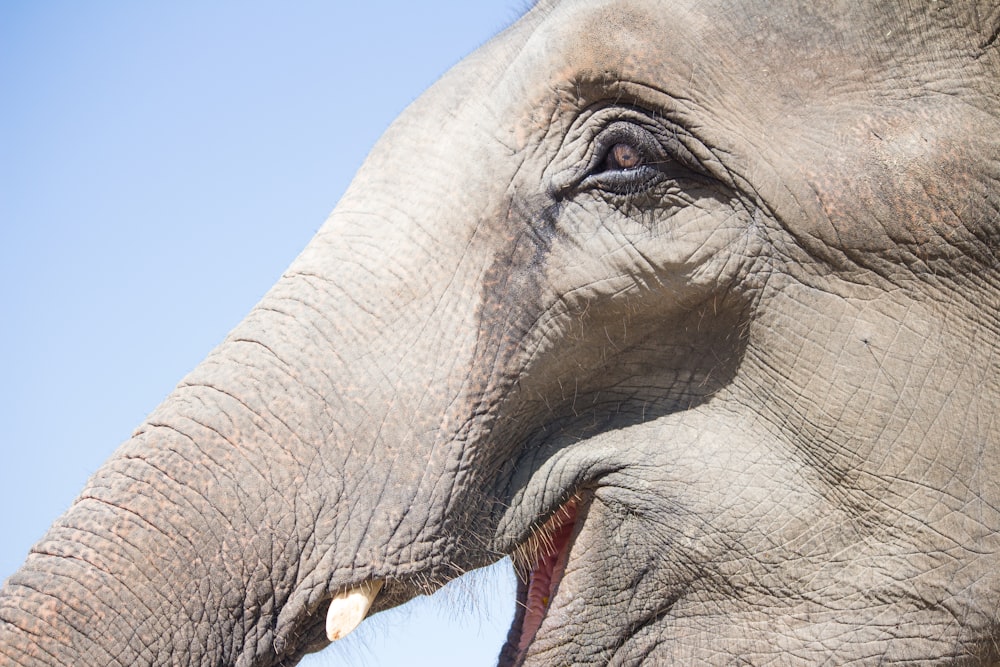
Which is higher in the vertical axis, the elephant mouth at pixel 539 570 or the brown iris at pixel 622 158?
the brown iris at pixel 622 158

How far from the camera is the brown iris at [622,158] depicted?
268cm

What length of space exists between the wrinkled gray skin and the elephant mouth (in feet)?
0.12

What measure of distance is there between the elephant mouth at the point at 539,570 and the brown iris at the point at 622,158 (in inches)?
26.2

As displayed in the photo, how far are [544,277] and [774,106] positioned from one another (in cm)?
55

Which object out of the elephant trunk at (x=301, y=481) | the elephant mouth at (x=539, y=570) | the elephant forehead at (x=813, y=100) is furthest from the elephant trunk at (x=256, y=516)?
the elephant forehead at (x=813, y=100)

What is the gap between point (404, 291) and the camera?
2639 millimetres

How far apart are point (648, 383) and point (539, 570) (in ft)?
1.53

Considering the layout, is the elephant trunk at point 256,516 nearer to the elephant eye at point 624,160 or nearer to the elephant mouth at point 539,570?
the elephant mouth at point 539,570

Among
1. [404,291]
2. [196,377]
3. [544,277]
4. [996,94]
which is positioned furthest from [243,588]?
[996,94]

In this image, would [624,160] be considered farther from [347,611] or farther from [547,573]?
[347,611]

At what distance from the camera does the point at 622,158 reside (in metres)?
2.68

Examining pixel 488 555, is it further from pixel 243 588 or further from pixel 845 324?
pixel 845 324

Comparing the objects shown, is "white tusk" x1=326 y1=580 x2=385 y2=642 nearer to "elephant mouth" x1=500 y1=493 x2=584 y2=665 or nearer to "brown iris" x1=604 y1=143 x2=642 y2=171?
"elephant mouth" x1=500 y1=493 x2=584 y2=665

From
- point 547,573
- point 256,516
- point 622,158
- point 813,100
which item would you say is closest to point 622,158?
point 622,158
